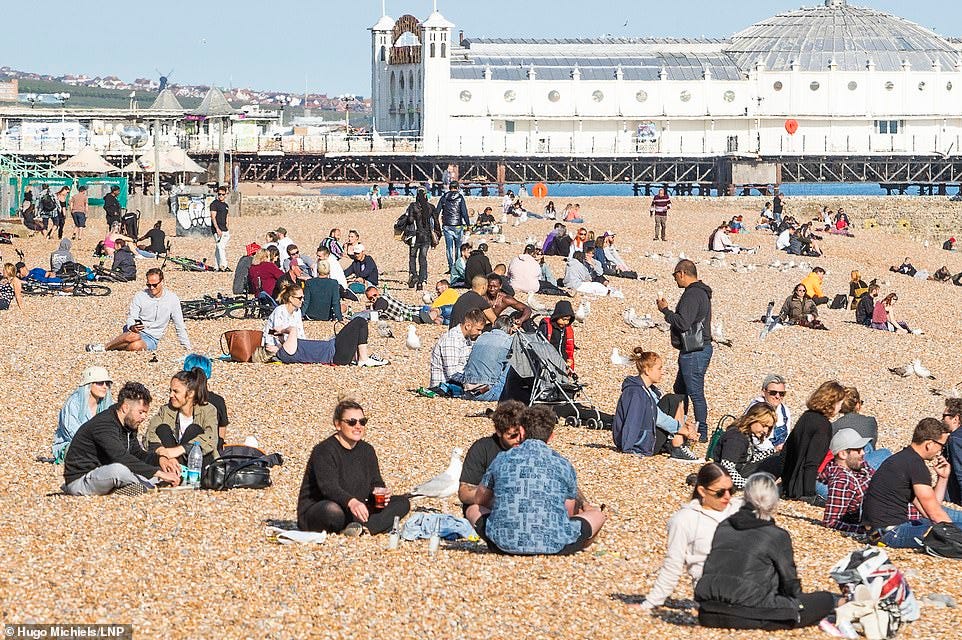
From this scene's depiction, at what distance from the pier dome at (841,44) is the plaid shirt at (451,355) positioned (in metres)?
55.3

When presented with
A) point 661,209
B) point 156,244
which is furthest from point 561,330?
point 661,209

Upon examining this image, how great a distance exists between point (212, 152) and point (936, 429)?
47.2 metres

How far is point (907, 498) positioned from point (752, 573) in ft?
7.78

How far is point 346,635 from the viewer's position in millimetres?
6426

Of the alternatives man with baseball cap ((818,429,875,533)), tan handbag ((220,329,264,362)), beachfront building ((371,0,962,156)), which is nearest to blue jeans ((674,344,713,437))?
man with baseball cap ((818,429,875,533))

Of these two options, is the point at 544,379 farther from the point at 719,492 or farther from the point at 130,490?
the point at 719,492

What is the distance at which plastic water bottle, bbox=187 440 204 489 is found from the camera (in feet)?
30.3

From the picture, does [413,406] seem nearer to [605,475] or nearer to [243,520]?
[605,475]

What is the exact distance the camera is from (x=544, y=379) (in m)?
12.0

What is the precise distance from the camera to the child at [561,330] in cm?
1272


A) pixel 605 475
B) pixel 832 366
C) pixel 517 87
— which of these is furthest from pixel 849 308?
pixel 517 87

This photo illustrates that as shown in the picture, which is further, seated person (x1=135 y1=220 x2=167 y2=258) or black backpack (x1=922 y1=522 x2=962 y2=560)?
seated person (x1=135 y1=220 x2=167 y2=258)

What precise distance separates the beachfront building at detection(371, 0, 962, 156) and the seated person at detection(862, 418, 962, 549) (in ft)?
169

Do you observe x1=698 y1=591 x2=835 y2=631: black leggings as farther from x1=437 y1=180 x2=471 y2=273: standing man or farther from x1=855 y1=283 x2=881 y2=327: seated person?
x1=855 y1=283 x2=881 y2=327: seated person
